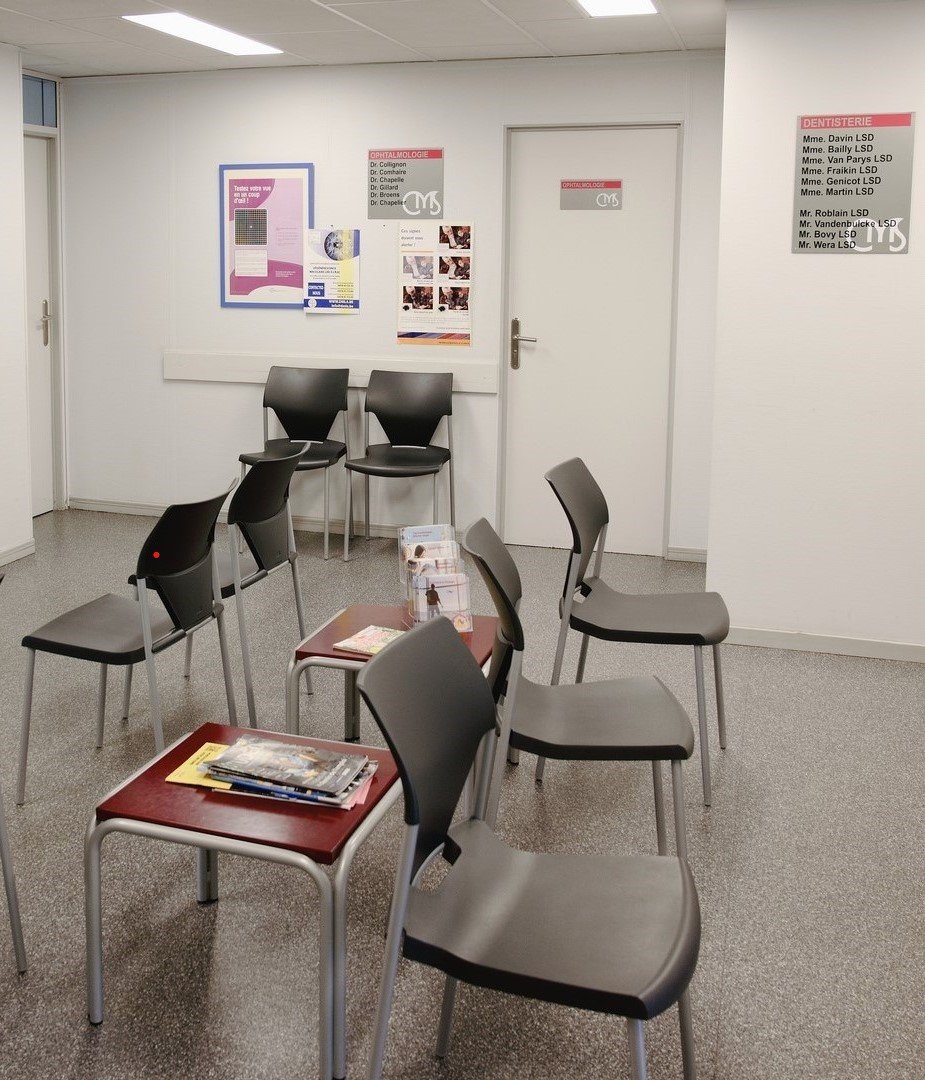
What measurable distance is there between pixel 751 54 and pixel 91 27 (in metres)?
2.95

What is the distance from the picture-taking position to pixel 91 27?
17.6 ft

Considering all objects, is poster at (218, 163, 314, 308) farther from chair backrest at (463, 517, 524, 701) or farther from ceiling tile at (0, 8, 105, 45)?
chair backrest at (463, 517, 524, 701)

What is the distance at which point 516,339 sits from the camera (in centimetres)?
633

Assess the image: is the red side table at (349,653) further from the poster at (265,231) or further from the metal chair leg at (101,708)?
the poster at (265,231)

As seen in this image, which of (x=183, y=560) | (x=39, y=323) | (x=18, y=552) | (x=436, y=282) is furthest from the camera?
(x=39, y=323)

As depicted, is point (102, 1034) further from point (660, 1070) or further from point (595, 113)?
point (595, 113)

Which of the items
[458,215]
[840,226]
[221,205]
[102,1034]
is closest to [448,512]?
[458,215]

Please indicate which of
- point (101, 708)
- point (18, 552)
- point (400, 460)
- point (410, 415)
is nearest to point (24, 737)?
point (101, 708)

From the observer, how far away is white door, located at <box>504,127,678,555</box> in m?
6.02

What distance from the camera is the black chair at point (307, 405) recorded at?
6387mm

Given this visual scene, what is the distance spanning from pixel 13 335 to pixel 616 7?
3265 mm

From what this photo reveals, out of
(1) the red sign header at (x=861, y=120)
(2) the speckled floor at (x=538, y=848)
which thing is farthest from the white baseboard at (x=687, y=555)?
(1) the red sign header at (x=861, y=120)

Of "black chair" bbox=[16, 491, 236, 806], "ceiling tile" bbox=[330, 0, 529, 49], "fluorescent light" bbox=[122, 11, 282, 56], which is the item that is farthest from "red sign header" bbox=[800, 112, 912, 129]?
"black chair" bbox=[16, 491, 236, 806]

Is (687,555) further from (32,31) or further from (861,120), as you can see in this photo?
(32,31)
